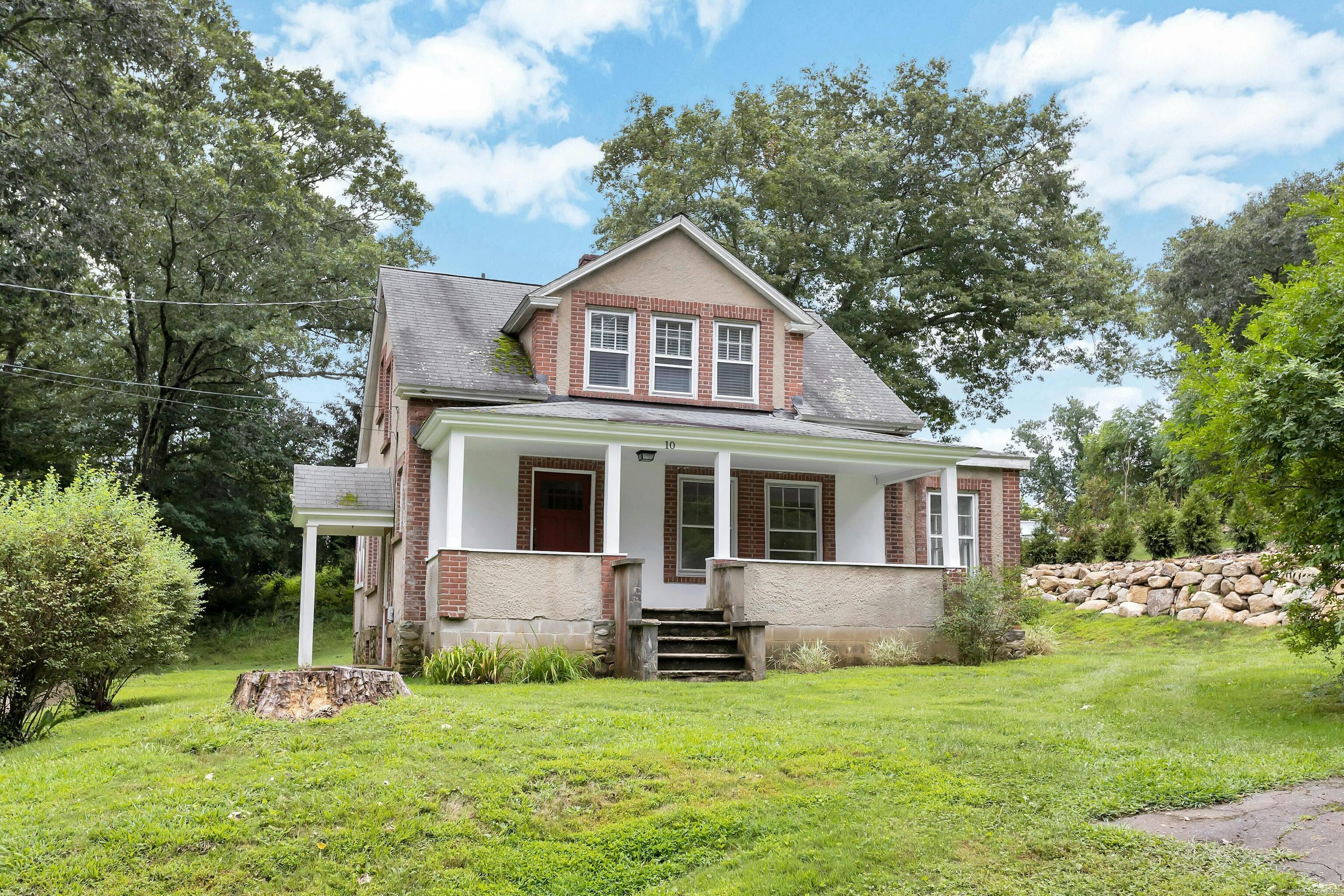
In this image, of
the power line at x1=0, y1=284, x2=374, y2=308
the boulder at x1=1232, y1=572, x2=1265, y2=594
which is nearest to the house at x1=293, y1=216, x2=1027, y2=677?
the boulder at x1=1232, y1=572, x2=1265, y2=594

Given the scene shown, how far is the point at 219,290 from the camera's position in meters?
28.2

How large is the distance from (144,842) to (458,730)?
2.57 metres

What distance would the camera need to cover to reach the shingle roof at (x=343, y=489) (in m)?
17.4

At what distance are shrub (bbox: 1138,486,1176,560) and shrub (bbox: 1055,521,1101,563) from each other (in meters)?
1.90

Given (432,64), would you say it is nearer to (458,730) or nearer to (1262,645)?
(458,730)

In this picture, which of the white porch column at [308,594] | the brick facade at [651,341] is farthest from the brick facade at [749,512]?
the white porch column at [308,594]

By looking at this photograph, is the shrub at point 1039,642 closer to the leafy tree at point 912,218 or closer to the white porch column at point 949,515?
the white porch column at point 949,515

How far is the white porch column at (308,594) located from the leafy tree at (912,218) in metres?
14.9

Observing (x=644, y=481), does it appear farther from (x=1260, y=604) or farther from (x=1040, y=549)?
(x=1040, y=549)

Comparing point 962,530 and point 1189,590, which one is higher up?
point 962,530

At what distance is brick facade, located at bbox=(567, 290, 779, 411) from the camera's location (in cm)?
1783

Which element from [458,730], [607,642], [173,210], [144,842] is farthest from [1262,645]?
[173,210]

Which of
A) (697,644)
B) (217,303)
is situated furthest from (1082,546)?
(217,303)

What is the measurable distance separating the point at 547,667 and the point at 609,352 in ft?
21.0
